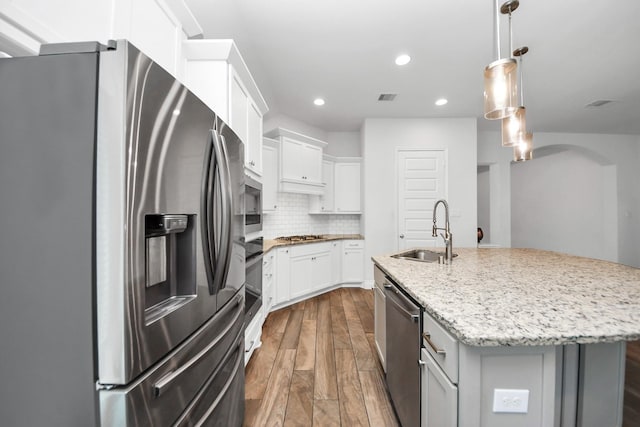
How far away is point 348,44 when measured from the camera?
2.52m

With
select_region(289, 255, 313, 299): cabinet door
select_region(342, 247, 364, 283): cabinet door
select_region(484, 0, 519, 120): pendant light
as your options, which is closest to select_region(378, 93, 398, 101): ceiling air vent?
select_region(484, 0, 519, 120): pendant light

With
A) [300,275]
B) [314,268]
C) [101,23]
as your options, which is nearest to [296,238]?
[314,268]

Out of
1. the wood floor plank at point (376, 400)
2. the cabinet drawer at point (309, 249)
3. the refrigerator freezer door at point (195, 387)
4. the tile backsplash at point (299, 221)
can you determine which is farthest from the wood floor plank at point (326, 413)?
the tile backsplash at point (299, 221)

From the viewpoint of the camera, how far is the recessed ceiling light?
2717 mm

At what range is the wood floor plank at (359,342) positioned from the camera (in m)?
2.09

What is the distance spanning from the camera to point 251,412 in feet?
5.23

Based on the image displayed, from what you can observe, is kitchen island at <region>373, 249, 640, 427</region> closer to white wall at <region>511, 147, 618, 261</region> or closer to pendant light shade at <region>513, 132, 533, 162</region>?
pendant light shade at <region>513, 132, 533, 162</region>

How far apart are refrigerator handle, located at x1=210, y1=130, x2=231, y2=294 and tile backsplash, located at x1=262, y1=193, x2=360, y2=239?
9.68 ft

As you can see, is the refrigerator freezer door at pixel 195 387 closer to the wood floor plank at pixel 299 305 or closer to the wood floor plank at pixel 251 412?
the wood floor plank at pixel 251 412

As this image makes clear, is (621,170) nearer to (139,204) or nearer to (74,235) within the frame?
(139,204)

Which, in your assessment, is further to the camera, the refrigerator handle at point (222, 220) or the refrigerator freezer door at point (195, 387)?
the refrigerator handle at point (222, 220)

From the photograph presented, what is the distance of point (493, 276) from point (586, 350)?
59 cm

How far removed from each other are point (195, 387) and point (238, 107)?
174cm

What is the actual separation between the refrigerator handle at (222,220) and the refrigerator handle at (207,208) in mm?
20
